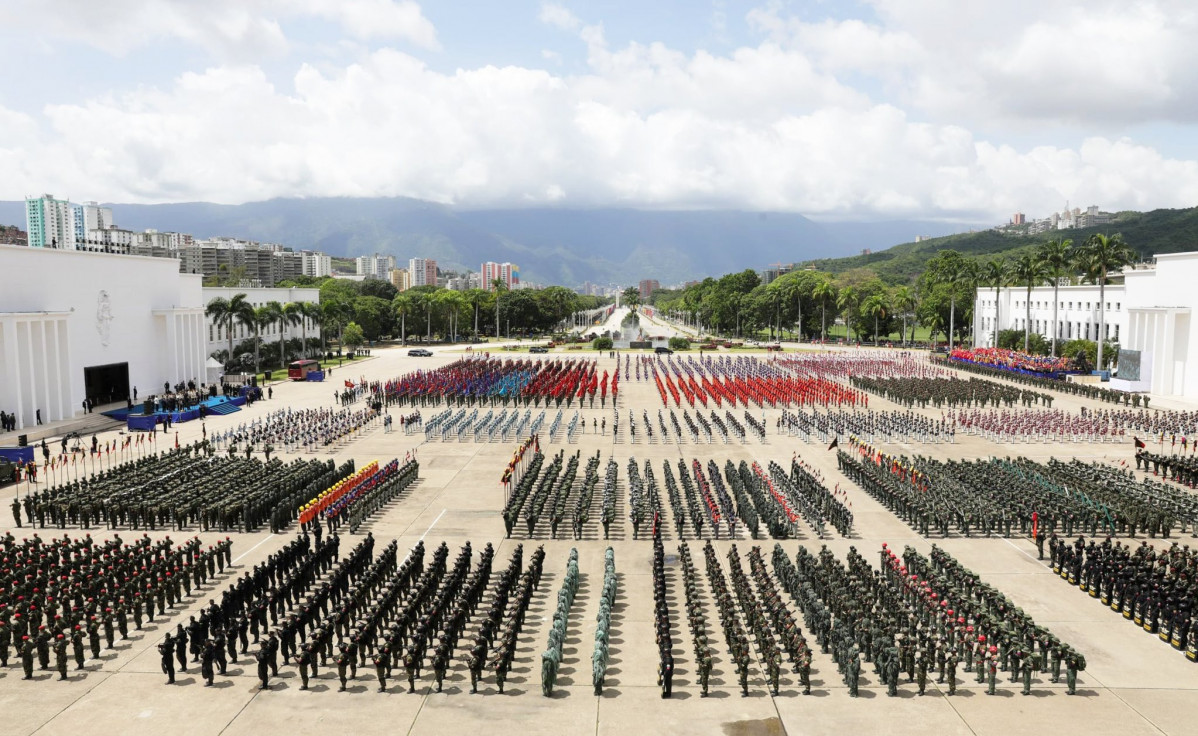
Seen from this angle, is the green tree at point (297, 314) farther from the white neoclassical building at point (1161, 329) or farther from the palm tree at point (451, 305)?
the white neoclassical building at point (1161, 329)

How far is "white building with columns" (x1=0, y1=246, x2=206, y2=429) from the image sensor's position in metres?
42.2

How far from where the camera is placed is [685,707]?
13.4m

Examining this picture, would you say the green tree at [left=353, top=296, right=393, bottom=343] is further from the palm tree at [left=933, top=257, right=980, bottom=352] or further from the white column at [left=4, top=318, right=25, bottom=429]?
the palm tree at [left=933, top=257, right=980, bottom=352]

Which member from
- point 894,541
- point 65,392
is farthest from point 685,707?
point 65,392

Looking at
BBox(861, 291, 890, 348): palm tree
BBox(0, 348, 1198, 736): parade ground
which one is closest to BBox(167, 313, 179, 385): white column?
BBox(0, 348, 1198, 736): parade ground

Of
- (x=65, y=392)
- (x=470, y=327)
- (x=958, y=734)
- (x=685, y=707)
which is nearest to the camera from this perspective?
(x=958, y=734)

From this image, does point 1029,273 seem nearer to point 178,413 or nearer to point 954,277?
point 954,277

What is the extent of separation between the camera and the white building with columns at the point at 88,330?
42.2 m

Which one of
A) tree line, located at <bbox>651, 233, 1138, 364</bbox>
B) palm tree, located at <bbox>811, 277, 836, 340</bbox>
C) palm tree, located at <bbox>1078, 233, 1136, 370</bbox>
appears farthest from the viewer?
palm tree, located at <bbox>811, 277, 836, 340</bbox>

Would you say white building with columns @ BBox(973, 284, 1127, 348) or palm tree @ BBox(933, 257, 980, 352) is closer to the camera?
white building with columns @ BBox(973, 284, 1127, 348)

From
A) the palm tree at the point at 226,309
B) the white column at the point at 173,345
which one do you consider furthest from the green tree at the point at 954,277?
the white column at the point at 173,345

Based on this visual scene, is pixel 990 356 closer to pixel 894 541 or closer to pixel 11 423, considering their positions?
pixel 894 541

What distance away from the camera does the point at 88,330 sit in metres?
48.2

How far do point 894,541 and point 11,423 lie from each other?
44.5 m
